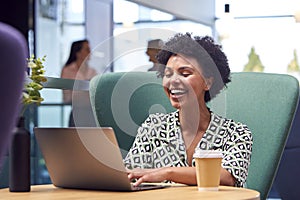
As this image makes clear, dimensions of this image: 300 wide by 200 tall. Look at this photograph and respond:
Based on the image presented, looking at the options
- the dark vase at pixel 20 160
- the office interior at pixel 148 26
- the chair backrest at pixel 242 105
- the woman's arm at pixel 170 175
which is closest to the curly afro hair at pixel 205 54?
the chair backrest at pixel 242 105

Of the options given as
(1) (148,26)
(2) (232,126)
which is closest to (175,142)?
(2) (232,126)

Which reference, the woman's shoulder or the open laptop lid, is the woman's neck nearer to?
the woman's shoulder

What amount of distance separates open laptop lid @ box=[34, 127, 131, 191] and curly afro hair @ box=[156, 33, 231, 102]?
0.61 m

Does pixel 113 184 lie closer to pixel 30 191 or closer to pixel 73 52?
pixel 30 191

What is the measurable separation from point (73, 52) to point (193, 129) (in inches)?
194

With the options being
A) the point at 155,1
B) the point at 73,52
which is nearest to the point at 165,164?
the point at 73,52

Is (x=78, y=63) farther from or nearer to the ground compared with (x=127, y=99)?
farther from the ground

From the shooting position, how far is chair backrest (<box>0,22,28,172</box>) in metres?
0.64

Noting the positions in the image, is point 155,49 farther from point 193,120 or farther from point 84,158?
point 84,158

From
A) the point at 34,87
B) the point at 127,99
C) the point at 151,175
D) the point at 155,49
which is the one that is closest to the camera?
the point at 34,87

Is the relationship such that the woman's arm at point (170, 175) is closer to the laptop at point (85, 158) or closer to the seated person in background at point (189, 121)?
the laptop at point (85, 158)

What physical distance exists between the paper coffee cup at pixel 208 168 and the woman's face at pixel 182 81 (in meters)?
0.43

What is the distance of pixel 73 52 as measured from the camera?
7129 millimetres

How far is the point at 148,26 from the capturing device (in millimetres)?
10031
